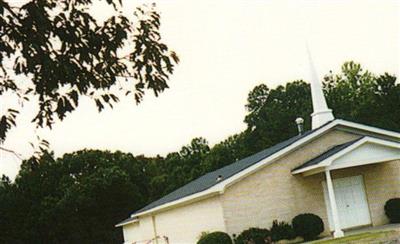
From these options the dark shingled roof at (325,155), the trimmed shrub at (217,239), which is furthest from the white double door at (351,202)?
the trimmed shrub at (217,239)

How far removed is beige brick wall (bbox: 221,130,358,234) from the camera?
21.4 meters

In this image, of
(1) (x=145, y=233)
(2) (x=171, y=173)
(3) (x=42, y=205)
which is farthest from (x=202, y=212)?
(2) (x=171, y=173)

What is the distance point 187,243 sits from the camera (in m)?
26.1

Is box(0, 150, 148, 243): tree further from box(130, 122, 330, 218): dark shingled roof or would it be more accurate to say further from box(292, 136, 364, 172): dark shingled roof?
box(292, 136, 364, 172): dark shingled roof

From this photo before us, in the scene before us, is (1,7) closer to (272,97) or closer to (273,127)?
(273,127)

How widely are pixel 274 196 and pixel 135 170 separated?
138ft

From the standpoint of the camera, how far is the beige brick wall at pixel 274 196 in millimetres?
21375

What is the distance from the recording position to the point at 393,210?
23.0 meters

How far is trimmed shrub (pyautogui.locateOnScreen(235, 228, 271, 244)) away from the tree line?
29.6m

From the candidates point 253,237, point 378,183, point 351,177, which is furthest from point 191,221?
point 378,183

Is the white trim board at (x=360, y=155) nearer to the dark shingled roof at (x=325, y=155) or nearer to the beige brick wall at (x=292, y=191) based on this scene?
the dark shingled roof at (x=325, y=155)

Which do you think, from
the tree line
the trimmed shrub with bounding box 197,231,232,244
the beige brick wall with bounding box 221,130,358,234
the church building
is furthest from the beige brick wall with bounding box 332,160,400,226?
the tree line

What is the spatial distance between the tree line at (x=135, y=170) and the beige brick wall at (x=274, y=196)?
2867 centimetres

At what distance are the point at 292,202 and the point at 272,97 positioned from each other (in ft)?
162
